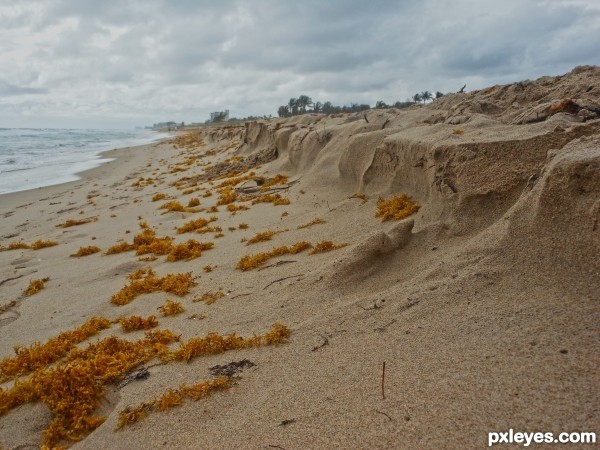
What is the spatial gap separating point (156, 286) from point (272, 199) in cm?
345

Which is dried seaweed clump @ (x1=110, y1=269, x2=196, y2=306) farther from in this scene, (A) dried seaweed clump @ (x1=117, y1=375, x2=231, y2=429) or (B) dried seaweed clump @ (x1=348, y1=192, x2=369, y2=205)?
(B) dried seaweed clump @ (x1=348, y1=192, x2=369, y2=205)

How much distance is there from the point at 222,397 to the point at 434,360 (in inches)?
45.8

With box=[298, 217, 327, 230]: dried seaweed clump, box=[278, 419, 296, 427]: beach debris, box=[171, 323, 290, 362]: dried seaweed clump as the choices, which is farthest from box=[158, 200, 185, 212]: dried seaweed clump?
box=[278, 419, 296, 427]: beach debris

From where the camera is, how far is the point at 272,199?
749 cm

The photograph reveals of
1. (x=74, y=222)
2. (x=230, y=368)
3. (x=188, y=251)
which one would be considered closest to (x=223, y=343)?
(x=230, y=368)

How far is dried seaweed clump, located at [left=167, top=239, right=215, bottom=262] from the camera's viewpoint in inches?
207

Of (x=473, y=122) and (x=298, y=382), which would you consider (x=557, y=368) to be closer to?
(x=298, y=382)

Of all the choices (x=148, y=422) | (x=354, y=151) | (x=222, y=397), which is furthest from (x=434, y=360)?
(x=354, y=151)

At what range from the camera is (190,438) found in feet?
6.93

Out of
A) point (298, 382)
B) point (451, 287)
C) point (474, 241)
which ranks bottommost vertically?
point (298, 382)

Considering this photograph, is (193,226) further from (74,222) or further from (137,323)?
(74,222)

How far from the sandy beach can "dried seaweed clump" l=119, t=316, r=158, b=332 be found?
0.03 m

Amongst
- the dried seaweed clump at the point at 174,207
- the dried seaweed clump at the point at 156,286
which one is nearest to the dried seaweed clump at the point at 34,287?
the dried seaweed clump at the point at 156,286

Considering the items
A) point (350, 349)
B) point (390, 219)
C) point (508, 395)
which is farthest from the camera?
point (390, 219)
